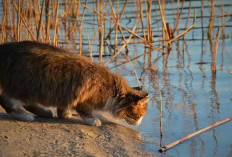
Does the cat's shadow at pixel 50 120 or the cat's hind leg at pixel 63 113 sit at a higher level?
the cat's hind leg at pixel 63 113

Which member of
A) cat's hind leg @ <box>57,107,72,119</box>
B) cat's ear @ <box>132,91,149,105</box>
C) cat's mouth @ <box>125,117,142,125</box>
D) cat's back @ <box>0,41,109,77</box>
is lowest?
cat's mouth @ <box>125,117,142,125</box>

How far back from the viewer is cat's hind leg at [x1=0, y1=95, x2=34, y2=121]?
3.72 meters

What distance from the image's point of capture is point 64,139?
3283 millimetres

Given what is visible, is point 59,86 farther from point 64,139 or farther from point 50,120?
point 64,139

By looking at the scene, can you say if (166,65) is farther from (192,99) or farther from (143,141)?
Result: (143,141)

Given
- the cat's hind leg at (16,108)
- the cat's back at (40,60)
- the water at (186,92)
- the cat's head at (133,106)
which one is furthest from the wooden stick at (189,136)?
the cat's hind leg at (16,108)

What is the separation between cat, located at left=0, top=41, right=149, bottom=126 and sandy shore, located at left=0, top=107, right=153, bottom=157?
0.44 feet

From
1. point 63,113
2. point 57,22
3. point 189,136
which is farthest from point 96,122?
point 57,22

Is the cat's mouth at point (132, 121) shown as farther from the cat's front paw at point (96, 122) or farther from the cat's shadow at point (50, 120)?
the cat's front paw at point (96, 122)

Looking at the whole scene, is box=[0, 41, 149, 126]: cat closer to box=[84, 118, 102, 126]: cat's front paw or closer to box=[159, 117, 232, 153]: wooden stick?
box=[84, 118, 102, 126]: cat's front paw

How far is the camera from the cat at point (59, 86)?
11.9 ft

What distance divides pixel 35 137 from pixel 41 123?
17.2 inches

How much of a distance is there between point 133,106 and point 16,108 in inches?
37.5

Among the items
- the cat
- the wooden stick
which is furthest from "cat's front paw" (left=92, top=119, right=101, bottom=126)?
the wooden stick
